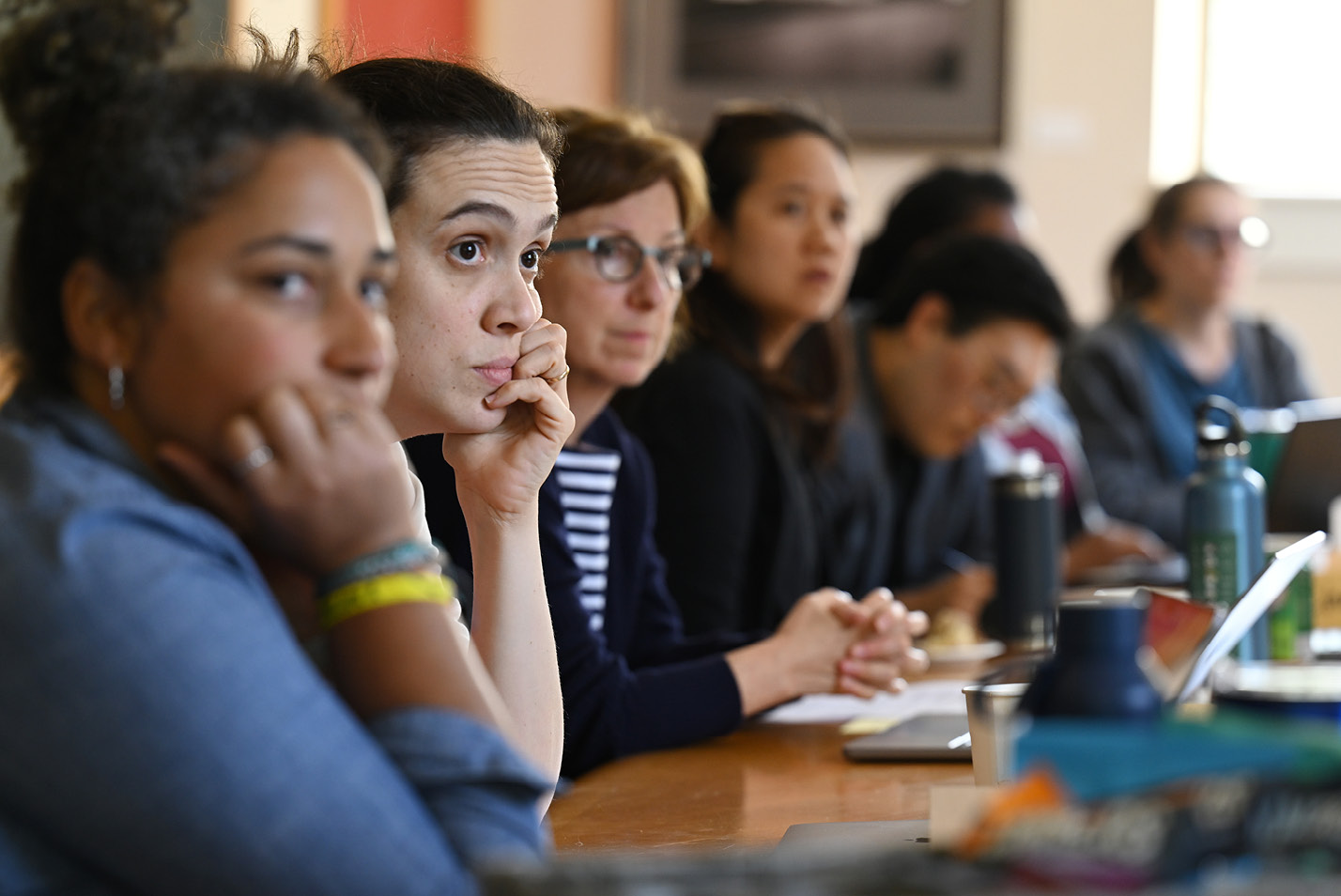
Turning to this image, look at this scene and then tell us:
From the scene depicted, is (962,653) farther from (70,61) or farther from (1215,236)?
(1215,236)

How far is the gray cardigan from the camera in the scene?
3369mm

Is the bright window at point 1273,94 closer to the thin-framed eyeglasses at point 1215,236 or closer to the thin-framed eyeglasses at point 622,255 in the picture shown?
the thin-framed eyeglasses at point 1215,236

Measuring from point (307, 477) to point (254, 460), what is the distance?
25mm

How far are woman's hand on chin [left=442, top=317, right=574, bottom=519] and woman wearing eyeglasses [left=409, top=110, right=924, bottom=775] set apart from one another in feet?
0.69

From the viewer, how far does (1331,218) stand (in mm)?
4582

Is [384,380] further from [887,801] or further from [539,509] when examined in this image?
[539,509]

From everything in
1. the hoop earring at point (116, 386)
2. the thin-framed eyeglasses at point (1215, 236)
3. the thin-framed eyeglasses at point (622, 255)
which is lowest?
the hoop earring at point (116, 386)

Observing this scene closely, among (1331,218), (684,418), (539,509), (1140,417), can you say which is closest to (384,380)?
(539,509)

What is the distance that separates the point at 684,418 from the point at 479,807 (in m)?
1.44

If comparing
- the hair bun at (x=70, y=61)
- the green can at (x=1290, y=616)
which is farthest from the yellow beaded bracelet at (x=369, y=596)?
the green can at (x=1290, y=616)

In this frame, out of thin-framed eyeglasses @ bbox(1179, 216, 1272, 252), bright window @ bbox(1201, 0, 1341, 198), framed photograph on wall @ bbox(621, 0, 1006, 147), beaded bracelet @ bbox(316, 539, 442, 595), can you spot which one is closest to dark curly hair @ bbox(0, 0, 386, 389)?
beaded bracelet @ bbox(316, 539, 442, 595)

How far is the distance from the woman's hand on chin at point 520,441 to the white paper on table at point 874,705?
19.6 inches

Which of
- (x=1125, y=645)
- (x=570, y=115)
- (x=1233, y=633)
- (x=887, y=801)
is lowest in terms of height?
(x=887, y=801)

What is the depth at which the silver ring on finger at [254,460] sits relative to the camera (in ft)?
2.27
